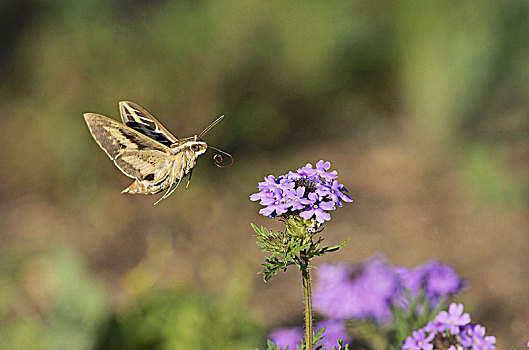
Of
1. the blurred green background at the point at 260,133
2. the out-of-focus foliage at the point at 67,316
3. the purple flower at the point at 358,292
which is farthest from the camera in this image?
the blurred green background at the point at 260,133

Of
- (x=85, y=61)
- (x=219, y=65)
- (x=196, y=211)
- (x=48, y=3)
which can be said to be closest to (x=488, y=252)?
(x=196, y=211)

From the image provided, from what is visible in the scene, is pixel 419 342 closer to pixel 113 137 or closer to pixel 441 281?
pixel 441 281

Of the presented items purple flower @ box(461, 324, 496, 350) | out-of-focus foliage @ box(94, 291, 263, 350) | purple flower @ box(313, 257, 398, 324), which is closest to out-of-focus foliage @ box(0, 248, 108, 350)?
out-of-focus foliage @ box(94, 291, 263, 350)

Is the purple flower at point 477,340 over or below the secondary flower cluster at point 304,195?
below

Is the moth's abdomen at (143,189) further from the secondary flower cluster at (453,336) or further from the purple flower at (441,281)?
the purple flower at (441,281)

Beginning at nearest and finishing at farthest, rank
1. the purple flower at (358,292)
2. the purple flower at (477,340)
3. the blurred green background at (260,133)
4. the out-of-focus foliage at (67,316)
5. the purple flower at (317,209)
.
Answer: the purple flower at (317,209)
the purple flower at (477,340)
the purple flower at (358,292)
the out-of-focus foliage at (67,316)
the blurred green background at (260,133)

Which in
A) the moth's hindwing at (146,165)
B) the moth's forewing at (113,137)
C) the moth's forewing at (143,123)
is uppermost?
the moth's forewing at (143,123)

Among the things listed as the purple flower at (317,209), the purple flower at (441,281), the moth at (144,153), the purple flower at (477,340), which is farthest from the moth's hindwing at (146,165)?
the purple flower at (441,281)
